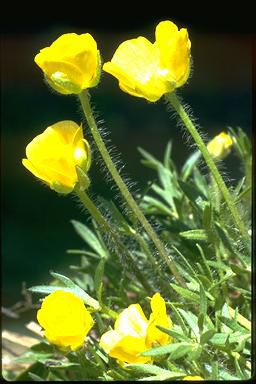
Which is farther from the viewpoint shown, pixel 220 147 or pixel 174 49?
pixel 220 147

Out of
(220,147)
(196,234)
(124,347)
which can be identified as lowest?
(124,347)

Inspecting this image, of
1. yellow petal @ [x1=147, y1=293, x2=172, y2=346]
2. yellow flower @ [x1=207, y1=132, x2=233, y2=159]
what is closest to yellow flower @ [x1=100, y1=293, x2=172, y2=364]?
yellow petal @ [x1=147, y1=293, x2=172, y2=346]

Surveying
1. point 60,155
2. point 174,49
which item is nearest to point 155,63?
point 174,49

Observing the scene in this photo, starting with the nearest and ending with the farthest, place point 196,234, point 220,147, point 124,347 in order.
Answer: point 124,347 < point 196,234 < point 220,147

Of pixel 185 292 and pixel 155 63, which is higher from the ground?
pixel 155 63

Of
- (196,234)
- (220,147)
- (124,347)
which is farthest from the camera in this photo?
(220,147)

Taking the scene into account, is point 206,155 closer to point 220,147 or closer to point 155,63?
point 155,63
